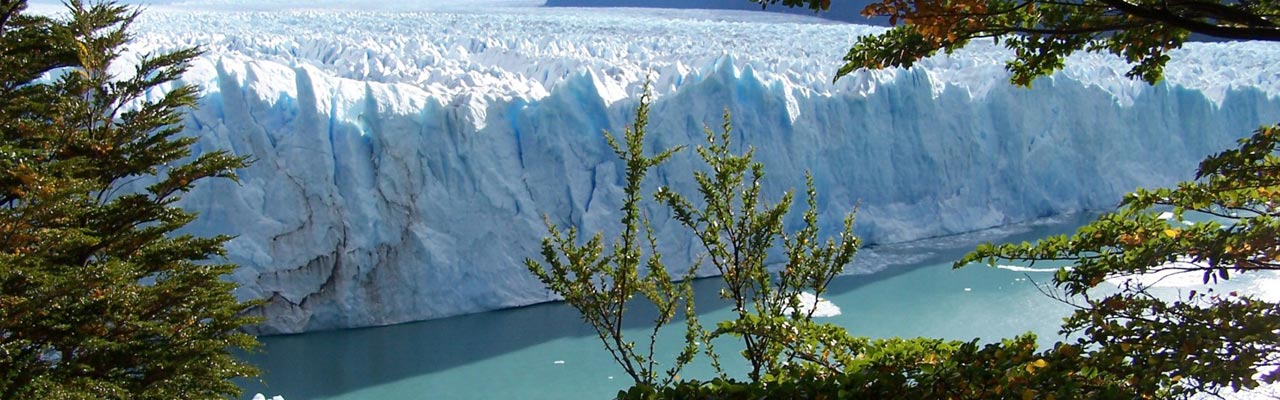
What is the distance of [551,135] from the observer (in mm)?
9805

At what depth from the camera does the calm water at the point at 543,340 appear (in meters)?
7.46

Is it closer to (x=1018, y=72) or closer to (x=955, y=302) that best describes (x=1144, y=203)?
(x=1018, y=72)

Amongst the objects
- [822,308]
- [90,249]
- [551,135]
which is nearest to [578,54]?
[551,135]

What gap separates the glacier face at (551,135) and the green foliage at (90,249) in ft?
10.8

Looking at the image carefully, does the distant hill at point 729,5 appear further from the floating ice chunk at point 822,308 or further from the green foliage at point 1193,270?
the green foliage at point 1193,270

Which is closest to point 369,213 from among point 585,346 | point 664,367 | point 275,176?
point 275,176

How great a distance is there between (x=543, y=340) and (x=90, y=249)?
4727mm

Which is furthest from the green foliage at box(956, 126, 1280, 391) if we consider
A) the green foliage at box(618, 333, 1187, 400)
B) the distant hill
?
the distant hill

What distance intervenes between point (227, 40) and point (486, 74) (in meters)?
3.44

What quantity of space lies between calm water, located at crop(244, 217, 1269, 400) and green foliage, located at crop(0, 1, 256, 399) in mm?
3090

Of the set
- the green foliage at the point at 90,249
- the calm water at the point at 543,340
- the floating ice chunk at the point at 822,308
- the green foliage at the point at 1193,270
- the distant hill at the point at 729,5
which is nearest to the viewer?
the green foliage at the point at 1193,270

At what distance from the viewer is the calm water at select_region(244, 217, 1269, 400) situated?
746 centimetres

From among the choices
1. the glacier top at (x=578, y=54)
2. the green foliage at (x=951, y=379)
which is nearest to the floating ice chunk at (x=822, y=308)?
the glacier top at (x=578, y=54)

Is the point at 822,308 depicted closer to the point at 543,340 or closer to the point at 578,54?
the point at 543,340
